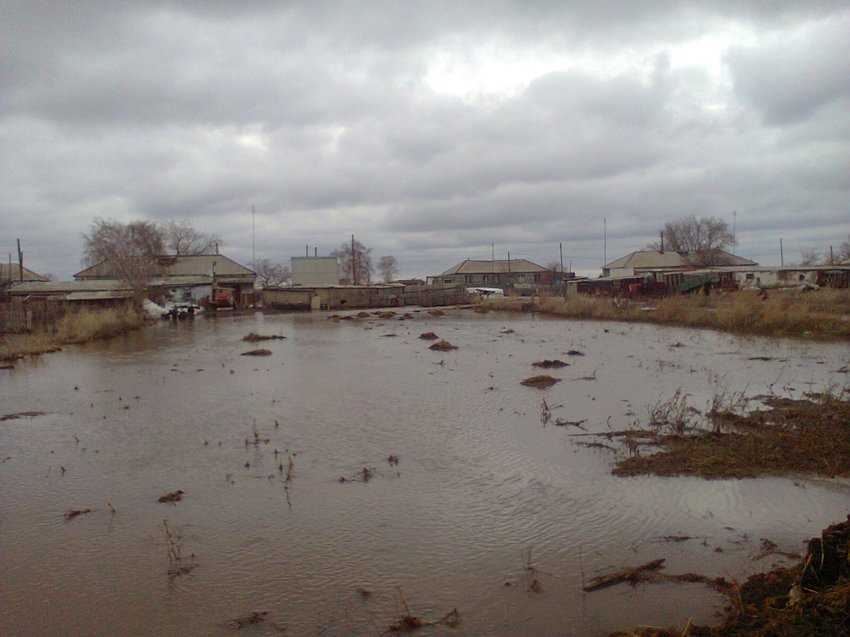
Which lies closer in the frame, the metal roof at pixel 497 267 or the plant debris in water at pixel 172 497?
the plant debris in water at pixel 172 497

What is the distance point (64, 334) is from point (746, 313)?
83.8 feet

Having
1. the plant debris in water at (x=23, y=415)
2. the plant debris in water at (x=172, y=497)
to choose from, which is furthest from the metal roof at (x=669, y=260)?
the plant debris in water at (x=172, y=497)

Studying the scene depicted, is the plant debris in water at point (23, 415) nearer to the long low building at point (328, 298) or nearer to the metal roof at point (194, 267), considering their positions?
the long low building at point (328, 298)

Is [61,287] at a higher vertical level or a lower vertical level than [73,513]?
higher

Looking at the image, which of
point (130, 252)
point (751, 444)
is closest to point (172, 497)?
point (751, 444)

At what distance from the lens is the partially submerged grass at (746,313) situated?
69.0 ft

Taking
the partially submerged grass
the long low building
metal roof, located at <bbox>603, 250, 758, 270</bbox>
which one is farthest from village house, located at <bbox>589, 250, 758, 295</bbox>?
the long low building

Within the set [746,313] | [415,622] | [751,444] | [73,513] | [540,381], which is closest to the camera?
[415,622]

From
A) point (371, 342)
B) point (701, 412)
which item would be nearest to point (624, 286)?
point (371, 342)

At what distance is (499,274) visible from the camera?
260 feet

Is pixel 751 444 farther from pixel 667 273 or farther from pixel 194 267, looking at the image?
pixel 194 267

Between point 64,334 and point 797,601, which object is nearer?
point 797,601

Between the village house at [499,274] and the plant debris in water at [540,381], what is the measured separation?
64837mm

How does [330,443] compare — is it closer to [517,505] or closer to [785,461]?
[517,505]
